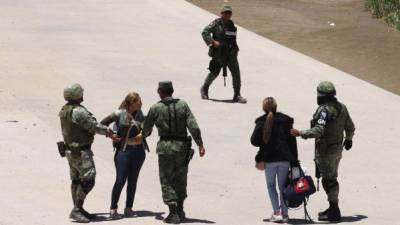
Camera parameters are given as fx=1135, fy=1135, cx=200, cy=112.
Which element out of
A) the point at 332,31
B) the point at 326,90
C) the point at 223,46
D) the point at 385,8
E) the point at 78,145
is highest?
the point at 385,8

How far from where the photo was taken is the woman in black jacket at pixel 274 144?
12469 millimetres

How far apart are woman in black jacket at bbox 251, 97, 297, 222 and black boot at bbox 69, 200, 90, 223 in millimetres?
2010

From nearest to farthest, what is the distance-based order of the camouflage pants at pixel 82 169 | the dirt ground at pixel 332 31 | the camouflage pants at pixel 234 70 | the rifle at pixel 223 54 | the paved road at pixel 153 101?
1. the camouflage pants at pixel 82 169
2. the paved road at pixel 153 101
3. the rifle at pixel 223 54
4. the camouflage pants at pixel 234 70
5. the dirt ground at pixel 332 31

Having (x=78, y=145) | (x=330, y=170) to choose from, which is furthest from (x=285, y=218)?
(x=78, y=145)

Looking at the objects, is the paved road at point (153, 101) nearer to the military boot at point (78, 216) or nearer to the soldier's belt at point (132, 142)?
the military boot at point (78, 216)

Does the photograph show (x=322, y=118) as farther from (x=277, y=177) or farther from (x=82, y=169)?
(x=82, y=169)

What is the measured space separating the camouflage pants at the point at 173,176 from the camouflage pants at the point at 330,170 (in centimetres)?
167

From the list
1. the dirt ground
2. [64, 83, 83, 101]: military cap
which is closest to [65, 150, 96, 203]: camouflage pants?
[64, 83, 83, 101]: military cap

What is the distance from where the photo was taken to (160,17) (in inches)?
1084

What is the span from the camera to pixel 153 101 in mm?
19453

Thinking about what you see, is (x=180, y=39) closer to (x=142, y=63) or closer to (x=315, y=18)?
(x=142, y=63)

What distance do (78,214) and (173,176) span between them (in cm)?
110

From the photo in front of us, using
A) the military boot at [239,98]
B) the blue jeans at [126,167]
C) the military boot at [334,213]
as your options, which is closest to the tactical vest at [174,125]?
the blue jeans at [126,167]

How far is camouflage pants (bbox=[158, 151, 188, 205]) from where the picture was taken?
12.2 metres
